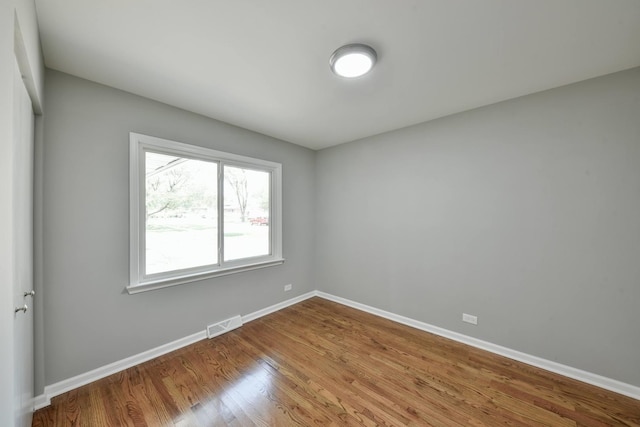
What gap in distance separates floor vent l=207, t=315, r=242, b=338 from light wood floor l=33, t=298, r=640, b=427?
0.36ft

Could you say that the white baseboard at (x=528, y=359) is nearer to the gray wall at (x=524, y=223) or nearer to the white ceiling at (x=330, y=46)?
the gray wall at (x=524, y=223)

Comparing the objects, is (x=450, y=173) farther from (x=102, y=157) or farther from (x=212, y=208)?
(x=102, y=157)

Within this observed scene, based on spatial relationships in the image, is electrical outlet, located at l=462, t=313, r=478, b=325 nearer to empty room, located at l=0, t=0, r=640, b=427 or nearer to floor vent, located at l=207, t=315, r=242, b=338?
empty room, located at l=0, t=0, r=640, b=427

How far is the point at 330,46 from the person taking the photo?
166 centimetres

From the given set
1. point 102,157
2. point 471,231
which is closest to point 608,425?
point 471,231

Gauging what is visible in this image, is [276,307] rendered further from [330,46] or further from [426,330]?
[330,46]

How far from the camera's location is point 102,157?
6.83ft

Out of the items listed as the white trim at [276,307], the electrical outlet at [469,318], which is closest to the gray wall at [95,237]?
the white trim at [276,307]

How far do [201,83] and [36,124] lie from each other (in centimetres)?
121

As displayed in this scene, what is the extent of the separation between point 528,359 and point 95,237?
164 inches

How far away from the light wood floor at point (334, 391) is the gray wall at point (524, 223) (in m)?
0.39

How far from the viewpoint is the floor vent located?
2725 mm

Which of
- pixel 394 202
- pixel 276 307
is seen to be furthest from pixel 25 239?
pixel 394 202

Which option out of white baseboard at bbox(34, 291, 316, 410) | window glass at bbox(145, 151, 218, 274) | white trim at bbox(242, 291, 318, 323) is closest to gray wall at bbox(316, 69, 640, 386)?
white trim at bbox(242, 291, 318, 323)
